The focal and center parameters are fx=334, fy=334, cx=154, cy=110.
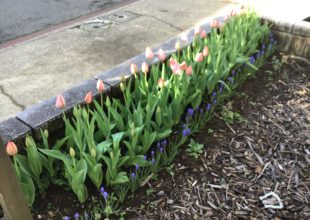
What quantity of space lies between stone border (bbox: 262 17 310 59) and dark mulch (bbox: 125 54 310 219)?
663mm

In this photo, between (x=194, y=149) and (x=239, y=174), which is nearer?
(x=239, y=174)

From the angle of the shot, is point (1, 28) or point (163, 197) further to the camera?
point (1, 28)

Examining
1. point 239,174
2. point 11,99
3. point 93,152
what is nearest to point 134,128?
point 93,152

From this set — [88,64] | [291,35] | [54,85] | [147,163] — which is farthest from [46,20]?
[147,163]

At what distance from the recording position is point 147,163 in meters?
1.87

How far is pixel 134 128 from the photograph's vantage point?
1.81 m

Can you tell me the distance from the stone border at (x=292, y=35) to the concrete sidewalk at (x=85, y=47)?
123 centimetres

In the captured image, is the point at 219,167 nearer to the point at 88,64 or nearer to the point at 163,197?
the point at 163,197

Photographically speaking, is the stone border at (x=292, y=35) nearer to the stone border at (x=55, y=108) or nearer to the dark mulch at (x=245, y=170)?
the stone border at (x=55, y=108)

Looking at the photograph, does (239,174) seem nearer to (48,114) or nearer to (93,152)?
(93,152)

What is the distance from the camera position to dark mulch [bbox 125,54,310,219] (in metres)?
1.80

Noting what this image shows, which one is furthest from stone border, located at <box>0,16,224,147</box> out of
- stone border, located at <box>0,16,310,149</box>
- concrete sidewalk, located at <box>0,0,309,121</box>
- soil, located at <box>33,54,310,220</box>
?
concrete sidewalk, located at <box>0,0,309,121</box>

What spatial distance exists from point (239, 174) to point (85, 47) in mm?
2310

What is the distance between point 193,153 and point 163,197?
0.39 m
